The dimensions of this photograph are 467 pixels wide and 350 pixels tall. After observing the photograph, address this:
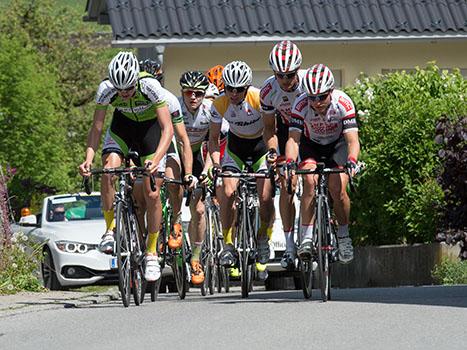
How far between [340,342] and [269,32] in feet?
55.5

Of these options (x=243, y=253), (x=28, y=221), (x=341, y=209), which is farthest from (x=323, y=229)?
(x=28, y=221)

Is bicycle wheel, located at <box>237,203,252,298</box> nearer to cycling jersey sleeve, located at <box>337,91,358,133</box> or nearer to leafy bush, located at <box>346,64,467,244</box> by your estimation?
cycling jersey sleeve, located at <box>337,91,358,133</box>

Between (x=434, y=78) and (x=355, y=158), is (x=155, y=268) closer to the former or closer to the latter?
(x=355, y=158)

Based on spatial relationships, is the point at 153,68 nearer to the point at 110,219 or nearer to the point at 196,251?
the point at 196,251

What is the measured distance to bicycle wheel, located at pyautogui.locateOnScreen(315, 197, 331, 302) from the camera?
1419cm

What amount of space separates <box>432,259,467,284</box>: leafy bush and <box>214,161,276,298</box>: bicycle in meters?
3.58

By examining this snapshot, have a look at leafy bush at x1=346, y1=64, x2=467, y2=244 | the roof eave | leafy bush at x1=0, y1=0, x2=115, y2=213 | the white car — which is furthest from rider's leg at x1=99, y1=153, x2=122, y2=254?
leafy bush at x1=0, y1=0, x2=115, y2=213

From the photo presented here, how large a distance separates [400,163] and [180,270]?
5.16 meters

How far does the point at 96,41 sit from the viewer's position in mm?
51844

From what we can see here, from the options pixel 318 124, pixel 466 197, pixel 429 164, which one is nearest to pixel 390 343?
pixel 318 124

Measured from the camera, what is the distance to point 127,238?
14.8 metres

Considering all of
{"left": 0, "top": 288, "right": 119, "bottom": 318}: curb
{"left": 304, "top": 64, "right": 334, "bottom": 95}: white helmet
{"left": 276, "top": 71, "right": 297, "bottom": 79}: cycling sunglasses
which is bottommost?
{"left": 0, "top": 288, "right": 119, "bottom": 318}: curb

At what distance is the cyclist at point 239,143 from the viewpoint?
1595 cm

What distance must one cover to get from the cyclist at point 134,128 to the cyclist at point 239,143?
0.95 m
